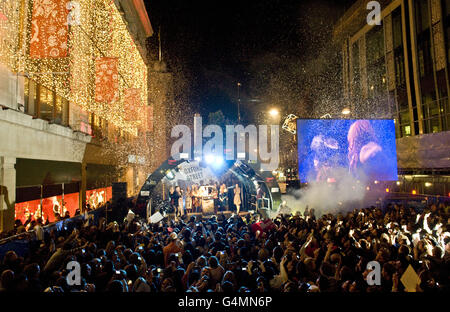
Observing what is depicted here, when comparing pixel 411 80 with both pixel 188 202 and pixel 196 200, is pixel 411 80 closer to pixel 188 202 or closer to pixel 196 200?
pixel 196 200

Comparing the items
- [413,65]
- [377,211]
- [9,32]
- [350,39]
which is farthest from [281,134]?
[9,32]

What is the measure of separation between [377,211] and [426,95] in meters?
14.7

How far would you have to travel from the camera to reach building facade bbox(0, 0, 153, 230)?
38.9 feet

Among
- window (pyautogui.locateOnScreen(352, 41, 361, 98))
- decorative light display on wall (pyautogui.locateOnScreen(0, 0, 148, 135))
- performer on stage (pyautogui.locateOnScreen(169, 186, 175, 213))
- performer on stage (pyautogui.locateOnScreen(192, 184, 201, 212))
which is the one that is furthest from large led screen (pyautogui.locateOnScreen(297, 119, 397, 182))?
window (pyautogui.locateOnScreen(352, 41, 361, 98))

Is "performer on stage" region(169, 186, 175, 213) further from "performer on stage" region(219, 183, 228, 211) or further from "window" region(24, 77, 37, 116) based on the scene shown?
"window" region(24, 77, 37, 116)

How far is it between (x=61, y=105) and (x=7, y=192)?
6.71m

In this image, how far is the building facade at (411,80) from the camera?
19.4 m

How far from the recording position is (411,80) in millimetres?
23016

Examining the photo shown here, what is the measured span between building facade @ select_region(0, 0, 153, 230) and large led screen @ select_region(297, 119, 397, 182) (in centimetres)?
1205

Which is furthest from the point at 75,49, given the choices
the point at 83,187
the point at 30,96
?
the point at 83,187

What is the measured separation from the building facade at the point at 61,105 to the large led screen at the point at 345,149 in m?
12.0

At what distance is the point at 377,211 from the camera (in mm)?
11953

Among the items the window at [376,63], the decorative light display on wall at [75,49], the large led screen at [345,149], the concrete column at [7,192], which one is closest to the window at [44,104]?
the decorative light display on wall at [75,49]

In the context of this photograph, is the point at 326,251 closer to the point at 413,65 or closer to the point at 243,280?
the point at 243,280
